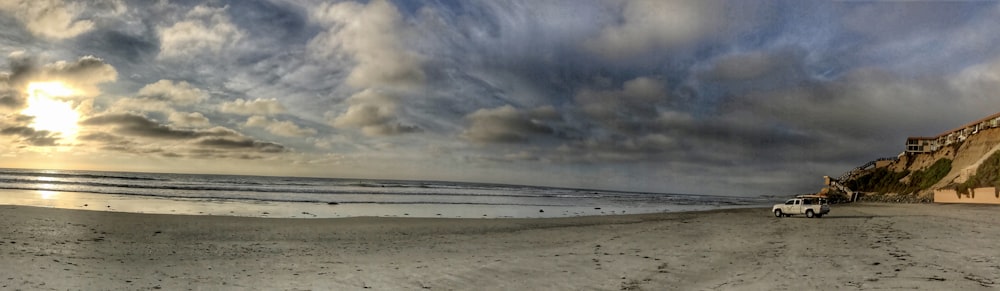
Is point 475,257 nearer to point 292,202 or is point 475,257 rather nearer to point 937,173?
point 292,202

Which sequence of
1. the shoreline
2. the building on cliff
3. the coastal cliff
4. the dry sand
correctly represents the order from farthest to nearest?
the building on cliff → the coastal cliff → the shoreline → the dry sand

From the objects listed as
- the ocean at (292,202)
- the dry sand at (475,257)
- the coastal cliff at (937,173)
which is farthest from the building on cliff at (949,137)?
the dry sand at (475,257)

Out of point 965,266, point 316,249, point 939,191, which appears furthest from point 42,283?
point 939,191

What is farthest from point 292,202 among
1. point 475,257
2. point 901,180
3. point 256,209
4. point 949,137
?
point 949,137

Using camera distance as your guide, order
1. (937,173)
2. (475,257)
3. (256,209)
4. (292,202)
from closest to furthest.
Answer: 1. (475,257)
2. (256,209)
3. (292,202)
4. (937,173)

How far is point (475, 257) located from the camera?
1571 centimetres

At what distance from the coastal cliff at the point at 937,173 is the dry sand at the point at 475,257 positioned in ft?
162

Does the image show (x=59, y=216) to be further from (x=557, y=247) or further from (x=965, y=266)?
(x=965, y=266)

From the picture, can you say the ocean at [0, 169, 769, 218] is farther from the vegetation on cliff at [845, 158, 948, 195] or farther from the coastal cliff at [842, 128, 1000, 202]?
the vegetation on cliff at [845, 158, 948, 195]

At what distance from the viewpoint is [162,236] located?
777 inches

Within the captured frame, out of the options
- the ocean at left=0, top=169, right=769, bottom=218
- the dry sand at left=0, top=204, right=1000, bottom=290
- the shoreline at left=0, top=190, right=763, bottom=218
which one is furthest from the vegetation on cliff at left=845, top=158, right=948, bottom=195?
the dry sand at left=0, top=204, right=1000, bottom=290

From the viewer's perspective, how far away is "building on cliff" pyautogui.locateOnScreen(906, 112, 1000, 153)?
7500 centimetres

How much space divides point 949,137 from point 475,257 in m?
Result: 115

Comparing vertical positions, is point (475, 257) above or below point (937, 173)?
below
